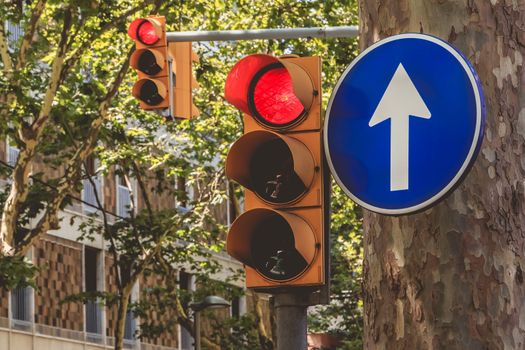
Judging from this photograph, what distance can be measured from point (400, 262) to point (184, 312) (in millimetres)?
25799

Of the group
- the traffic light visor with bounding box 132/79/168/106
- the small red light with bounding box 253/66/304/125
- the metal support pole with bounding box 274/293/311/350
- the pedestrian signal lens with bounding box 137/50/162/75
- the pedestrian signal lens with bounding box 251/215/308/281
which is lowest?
the metal support pole with bounding box 274/293/311/350

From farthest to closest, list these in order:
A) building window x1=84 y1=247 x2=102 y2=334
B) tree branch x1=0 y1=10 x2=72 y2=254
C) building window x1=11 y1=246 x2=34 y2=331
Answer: building window x1=84 y1=247 x2=102 y2=334, building window x1=11 y1=246 x2=34 y2=331, tree branch x1=0 y1=10 x2=72 y2=254

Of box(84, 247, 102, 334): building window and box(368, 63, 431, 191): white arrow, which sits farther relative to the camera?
box(84, 247, 102, 334): building window

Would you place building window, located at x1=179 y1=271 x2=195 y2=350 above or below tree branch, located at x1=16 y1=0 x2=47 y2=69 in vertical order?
below

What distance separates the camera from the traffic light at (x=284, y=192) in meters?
5.52

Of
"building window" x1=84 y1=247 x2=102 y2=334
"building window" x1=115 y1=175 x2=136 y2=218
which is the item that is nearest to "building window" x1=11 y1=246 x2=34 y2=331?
"building window" x1=84 y1=247 x2=102 y2=334

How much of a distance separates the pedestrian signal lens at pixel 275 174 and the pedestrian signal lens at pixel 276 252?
0.09 m

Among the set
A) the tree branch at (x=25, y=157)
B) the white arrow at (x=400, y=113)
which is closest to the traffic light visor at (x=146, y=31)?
the white arrow at (x=400, y=113)

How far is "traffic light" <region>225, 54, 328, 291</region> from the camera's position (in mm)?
5523

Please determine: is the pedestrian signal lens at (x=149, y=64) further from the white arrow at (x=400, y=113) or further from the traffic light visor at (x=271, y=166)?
the white arrow at (x=400, y=113)

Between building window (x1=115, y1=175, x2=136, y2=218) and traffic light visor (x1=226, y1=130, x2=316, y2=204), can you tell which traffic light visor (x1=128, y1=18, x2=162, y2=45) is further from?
building window (x1=115, y1=175, x2=136, y2=218)

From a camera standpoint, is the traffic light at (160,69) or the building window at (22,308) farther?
the building window at (22,308)

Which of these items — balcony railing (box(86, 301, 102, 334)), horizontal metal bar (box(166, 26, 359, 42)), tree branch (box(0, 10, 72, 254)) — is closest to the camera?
horizontal metal bar (box(166, 26, 359, 42))

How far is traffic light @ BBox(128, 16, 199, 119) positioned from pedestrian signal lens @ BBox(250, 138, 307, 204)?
5.83 m
